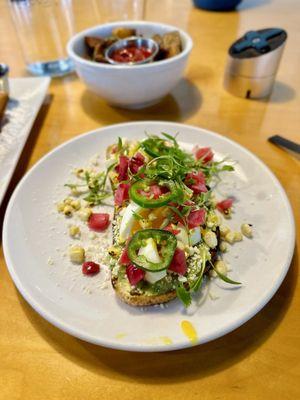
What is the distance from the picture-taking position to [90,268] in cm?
124

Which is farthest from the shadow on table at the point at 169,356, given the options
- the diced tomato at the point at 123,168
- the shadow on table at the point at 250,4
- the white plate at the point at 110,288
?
the shadow on table at the point at 250,4

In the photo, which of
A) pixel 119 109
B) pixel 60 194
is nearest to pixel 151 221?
pixel 60 194

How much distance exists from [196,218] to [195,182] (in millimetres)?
211

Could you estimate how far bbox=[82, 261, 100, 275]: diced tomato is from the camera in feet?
4.07

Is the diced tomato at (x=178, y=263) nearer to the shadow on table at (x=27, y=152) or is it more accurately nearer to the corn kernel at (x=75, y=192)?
the corn kernel at (x=75, y=192)

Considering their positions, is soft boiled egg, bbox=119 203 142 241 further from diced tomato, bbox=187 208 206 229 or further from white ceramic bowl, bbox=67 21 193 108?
white ceramic bowl, bbox=67 21 193 108

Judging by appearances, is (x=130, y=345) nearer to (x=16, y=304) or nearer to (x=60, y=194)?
(x=16, y=304)

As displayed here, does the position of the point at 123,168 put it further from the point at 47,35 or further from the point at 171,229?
the point at 47,35

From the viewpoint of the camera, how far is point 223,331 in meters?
1.00

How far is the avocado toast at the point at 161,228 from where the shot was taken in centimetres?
112

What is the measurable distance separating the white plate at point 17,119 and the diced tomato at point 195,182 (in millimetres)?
852

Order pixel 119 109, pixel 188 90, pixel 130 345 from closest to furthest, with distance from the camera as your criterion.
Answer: pixel 130 345, pixel 119 109, pixel 188 90

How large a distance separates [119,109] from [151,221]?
1298mm

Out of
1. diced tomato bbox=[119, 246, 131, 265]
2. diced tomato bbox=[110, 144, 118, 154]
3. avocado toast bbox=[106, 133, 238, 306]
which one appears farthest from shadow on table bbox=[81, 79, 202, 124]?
diced tomato bbox=[119, 246, 131, 265]
